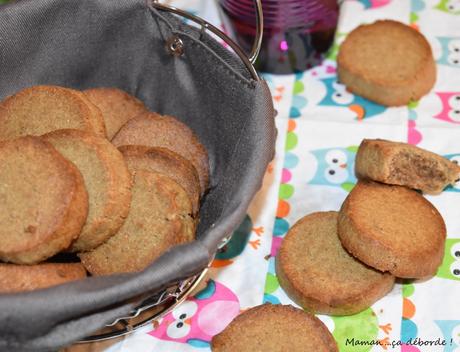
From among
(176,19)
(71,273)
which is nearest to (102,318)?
(71,273)

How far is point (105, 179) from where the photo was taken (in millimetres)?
898

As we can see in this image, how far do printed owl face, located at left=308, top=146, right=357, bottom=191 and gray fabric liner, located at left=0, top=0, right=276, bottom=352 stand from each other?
0.74 feet

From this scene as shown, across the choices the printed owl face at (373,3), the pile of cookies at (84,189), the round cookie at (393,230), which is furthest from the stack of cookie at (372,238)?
the printed owl face at (373,3)

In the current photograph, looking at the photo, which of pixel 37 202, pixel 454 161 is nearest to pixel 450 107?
pixel 454 161

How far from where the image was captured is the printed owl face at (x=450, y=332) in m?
0.97

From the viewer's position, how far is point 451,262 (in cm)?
107

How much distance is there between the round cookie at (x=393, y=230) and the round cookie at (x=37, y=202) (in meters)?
0.42

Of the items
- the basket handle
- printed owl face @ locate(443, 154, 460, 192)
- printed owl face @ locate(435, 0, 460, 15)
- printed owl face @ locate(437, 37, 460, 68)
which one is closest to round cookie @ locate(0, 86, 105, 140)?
the basket handle

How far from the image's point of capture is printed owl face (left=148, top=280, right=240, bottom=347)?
3.34 ft

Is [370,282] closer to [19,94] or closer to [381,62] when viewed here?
[381,62]

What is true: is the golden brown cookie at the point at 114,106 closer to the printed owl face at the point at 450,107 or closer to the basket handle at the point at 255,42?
the basket handle at the point at 255,42

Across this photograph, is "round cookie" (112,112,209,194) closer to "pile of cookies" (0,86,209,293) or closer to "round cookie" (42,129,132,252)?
"pile of cookies" (0,86,209,293)

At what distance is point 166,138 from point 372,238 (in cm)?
39

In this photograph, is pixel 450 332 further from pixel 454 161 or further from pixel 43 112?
pixel 43 112
